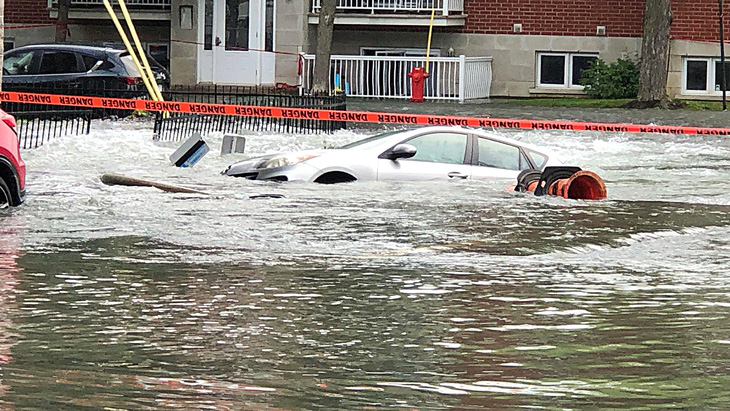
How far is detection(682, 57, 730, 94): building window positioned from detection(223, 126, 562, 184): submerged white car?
18.4 metres

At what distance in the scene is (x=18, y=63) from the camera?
27391 mm

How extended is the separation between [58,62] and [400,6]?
10132 mm

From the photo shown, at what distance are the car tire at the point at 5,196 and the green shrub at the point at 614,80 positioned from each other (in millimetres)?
22519

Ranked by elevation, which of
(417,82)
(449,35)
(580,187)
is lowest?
(580,187)

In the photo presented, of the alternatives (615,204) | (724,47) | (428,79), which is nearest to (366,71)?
(428,79)

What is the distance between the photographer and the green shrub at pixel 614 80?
33.1m

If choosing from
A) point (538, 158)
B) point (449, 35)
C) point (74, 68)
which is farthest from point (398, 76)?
point (538, 158)

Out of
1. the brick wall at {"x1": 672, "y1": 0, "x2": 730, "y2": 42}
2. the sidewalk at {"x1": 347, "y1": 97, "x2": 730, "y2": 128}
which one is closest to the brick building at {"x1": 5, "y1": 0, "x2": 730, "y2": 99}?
the brick wall at {"x1": 672, "y1": 0, "x2": 730, "y2": 42}

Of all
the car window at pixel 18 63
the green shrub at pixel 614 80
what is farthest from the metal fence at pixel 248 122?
the green shrub at pixel 614 80

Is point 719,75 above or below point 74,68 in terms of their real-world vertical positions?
above

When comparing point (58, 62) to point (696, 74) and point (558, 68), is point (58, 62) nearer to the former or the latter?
point (558, 68)

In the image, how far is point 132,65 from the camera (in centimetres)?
2641

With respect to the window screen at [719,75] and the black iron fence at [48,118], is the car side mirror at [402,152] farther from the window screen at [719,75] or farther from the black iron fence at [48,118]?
the window screen at [719,75]

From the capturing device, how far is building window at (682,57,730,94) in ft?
110
